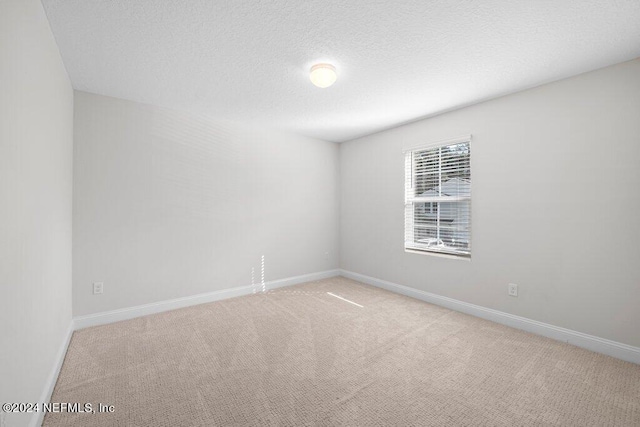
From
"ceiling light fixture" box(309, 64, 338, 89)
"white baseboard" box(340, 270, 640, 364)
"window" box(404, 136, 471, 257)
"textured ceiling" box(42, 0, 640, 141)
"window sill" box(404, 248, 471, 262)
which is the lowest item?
"white baseboard" box(340, 270, 640, 364)

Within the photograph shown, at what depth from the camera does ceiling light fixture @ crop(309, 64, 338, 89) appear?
238 centimetres

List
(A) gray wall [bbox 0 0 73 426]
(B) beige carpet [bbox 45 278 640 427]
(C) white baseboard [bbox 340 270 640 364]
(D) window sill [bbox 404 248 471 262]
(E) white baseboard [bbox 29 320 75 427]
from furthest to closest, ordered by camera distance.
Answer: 1. (D) window sill [bbox 404 248 471 262]
2. (C) white baseboard [bbox 340 270 640 364]
3. (B) beige carpet [bbox 45 278 640 427]
4. (E) white baseboard [bbox 29 320 75 427]
5. (A) gray wall [bbox 0 0 73 426]

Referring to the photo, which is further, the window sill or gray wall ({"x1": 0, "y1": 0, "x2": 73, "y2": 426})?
the window sill

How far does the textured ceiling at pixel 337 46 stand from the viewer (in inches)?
69.0

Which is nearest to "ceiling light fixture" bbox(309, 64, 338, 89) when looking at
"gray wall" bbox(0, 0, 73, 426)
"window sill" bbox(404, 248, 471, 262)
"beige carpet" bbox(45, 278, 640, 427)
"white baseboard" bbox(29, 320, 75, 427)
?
"gray wall" bbox(0, 0, 73, 426)

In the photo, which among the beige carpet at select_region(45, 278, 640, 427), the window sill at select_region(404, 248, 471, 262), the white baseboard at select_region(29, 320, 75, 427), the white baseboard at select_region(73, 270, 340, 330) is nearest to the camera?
the white baseboard at select_region(29, 320, 75, 427)

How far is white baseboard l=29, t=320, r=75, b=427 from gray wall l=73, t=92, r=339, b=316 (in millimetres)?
561

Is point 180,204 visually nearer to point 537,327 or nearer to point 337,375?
point 337,375

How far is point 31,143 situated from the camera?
1.59 m

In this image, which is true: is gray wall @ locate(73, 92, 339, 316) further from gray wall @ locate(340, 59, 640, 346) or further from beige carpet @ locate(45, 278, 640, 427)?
gray wall @ locate(340, 59, 640, 346)

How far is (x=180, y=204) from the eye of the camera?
3521 mm

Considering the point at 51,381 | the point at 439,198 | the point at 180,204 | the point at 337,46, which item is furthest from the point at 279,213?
the point at 51,381

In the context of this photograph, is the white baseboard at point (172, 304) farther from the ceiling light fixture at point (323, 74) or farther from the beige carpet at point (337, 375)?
the ceiling light fixture at point (323, 74)

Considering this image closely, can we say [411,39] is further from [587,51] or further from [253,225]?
[253,225]
